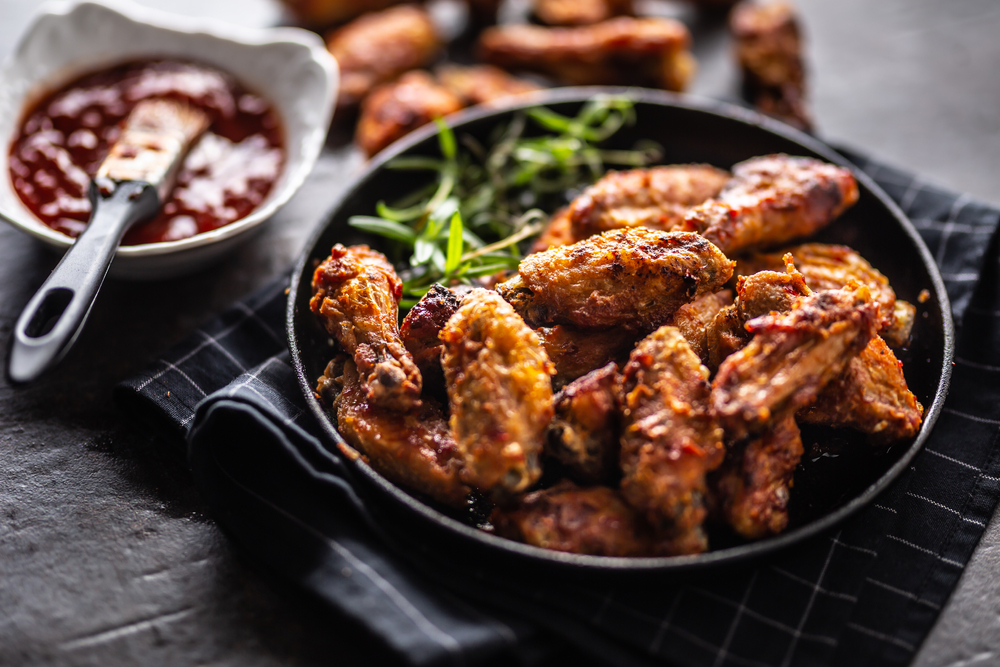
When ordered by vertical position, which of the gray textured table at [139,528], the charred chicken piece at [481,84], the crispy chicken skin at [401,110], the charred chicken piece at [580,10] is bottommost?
the gray textured table at [139,528]

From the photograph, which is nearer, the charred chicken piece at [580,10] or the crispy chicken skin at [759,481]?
the crispy chicken skin at [759,481]

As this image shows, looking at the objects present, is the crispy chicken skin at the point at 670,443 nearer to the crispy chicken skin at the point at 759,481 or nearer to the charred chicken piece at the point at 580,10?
the crispy chicken skin at the point at 759,481

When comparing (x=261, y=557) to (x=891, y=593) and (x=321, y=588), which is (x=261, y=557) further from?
(x=891, y=593)

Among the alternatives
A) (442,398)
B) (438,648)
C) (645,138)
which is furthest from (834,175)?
(438,648)

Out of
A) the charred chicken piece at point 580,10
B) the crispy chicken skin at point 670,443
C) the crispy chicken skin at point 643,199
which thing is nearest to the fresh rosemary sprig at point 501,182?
the crispy chicken skin at point 643,199

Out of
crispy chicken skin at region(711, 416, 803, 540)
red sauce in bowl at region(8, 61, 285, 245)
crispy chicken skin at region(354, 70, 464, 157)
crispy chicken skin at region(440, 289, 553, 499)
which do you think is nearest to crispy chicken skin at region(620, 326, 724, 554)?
crispy chicken skin at region(711, 416, 803, 540)

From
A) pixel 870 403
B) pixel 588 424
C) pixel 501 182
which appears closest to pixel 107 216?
pixel 501 182
